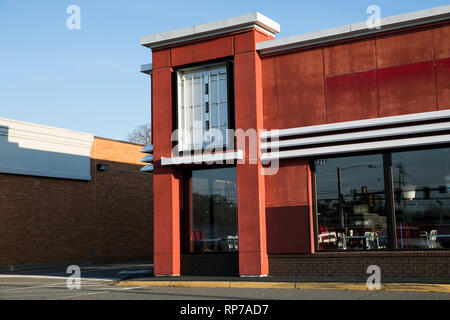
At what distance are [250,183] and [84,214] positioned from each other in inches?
586

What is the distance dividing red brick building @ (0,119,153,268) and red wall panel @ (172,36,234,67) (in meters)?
10.8

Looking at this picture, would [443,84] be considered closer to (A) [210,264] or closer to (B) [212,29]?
(B) [212,29]

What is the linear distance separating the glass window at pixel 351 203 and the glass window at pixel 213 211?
8.82 feet

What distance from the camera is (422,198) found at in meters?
14.9

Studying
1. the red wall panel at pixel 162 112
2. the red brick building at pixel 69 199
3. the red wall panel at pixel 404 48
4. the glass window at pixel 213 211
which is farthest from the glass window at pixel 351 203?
the red brick building at pixel 69 199

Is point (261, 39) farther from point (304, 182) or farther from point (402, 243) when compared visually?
point (402, 243)

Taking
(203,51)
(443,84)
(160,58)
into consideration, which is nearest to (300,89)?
(203,51)

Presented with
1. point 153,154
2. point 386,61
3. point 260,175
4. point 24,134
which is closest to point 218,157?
point 260,175

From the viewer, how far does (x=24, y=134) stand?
86.3 feet

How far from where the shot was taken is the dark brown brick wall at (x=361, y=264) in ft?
47.0

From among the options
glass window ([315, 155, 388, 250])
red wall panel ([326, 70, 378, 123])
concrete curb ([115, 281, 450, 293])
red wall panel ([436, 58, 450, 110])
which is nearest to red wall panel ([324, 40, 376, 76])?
red wall panel ([326, 70, 378, 123])

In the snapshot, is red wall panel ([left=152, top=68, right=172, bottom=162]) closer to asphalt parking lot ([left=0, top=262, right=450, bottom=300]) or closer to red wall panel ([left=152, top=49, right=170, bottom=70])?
red wall panel ([left=152, top=49, right=170, bottom=70])

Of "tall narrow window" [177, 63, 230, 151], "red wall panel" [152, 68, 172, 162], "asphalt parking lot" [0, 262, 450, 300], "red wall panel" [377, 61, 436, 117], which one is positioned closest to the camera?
"asphalt parking lot" [0, 262, 450, 300]

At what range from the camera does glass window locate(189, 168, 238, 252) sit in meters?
17.5
